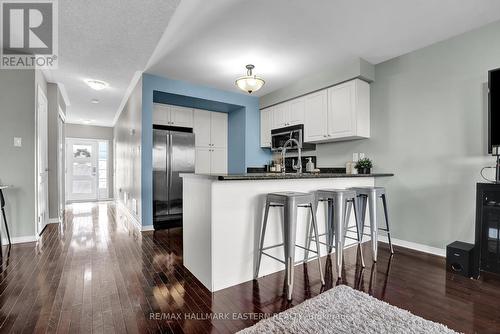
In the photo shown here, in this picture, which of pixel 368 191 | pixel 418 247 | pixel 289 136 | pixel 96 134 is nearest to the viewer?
pixel 368 191

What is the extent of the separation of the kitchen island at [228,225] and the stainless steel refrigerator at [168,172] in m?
1.92

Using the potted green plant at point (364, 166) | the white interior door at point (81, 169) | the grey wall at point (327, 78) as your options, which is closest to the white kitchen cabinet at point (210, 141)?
the grey wall at point (327, 78)

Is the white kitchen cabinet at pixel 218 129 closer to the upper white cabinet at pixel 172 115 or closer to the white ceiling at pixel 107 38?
the upper white cabinet at pixel 172 115

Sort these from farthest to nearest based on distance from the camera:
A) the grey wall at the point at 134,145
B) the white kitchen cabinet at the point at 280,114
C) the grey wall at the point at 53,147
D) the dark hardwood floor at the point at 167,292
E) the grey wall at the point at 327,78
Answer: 1. the white kitchen cabinet at the point at 280,114
2. the grey wall at the point at 53,147
3. the grey wall at the point at 134,145
4. the grey wall at the point at 327,78
5. the dark hardwood floor at the point at 167,292

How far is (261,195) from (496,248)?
2215mm

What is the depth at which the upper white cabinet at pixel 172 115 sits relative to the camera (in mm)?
4891

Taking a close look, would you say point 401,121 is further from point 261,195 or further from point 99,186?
point 99,186

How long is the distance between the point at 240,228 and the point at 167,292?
78cm

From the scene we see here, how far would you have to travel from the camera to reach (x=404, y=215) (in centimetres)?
327

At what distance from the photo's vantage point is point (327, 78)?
12.5 feet

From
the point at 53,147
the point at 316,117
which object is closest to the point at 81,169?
the point at 53,147

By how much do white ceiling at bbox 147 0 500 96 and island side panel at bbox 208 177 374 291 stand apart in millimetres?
1690

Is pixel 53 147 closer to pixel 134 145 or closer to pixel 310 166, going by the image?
pixel 134 145

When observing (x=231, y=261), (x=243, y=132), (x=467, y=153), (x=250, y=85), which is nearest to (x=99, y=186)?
(x=243, y=132)
